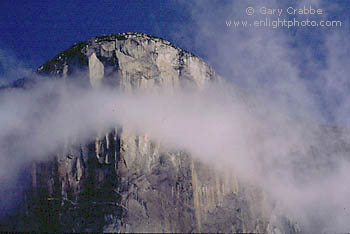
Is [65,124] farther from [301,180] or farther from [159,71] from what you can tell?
[301,180]

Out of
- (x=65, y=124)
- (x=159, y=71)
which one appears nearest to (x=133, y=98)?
(x=159, y=71)

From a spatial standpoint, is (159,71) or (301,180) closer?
(159,71)

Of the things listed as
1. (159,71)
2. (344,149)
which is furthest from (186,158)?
(344,149)

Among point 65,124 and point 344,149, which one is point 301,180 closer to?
point 344,149

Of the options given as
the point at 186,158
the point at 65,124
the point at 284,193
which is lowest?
the point at 284,193

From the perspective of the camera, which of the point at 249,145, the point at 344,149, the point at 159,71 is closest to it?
the point at 159,71

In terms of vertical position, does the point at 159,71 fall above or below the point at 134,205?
above

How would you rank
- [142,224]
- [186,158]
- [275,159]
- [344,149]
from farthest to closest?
[344,149] → [275,159] → [186,158] → [142,224]
